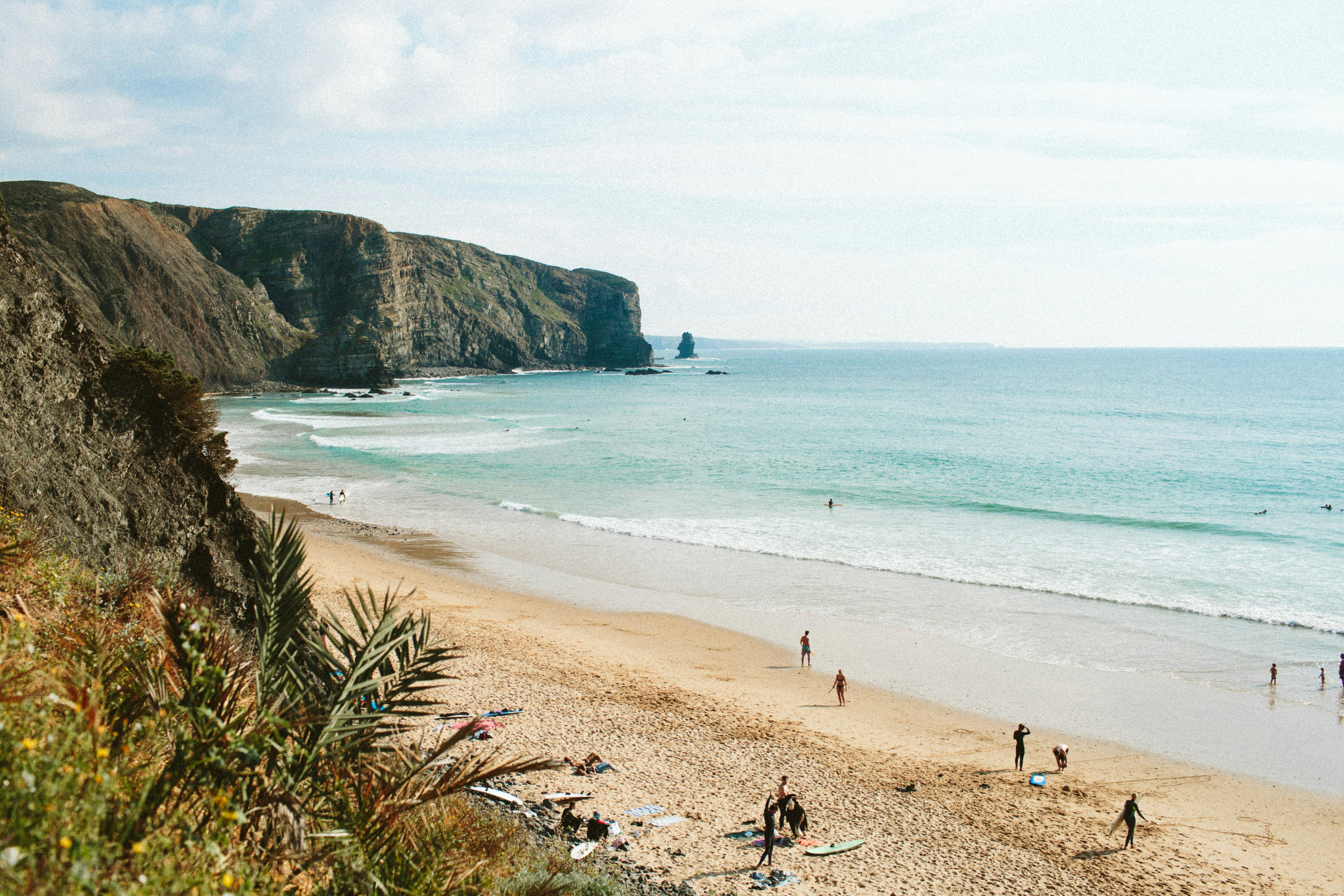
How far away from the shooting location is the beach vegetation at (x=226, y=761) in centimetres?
278

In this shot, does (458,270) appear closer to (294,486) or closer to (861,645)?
(294,486)

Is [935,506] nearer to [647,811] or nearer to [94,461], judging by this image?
[647,811]

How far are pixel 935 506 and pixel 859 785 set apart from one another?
22.9 metres

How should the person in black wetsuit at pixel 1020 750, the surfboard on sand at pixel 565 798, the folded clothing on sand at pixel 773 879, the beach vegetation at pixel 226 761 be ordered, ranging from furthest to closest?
1. the person in black wetsuit at pixel 1020 750
2. the surfboard on sand at pixel 565 798
3. the folded clothing on sand at pixel 773 879
4. the beach vegetation at pixel 226 761

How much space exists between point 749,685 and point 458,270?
132065 mm

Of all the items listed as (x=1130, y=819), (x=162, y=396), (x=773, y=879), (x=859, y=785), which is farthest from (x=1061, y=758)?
(x=162, y=396)

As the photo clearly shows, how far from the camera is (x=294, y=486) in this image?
3497 centimetres

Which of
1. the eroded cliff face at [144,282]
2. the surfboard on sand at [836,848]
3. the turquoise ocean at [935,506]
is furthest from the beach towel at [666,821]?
the eroded cliff face at [144,282]

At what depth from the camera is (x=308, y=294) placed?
10581 centimetres

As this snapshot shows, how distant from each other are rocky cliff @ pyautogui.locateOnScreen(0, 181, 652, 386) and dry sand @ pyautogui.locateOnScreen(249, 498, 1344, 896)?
143ft

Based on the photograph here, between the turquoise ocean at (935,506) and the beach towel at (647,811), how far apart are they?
1047 centimetres

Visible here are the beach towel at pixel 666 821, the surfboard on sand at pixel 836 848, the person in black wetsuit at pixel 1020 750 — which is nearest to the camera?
the surfboard on sand at pixel 836 848

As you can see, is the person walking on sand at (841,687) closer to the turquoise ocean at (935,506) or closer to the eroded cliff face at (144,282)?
the turquoise ocean at (935,506)

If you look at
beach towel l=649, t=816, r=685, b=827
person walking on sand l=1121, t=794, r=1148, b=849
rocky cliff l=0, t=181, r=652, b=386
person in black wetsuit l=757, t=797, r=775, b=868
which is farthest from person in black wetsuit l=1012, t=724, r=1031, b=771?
rocky cliff l=0, t=181, r=652, b=386
